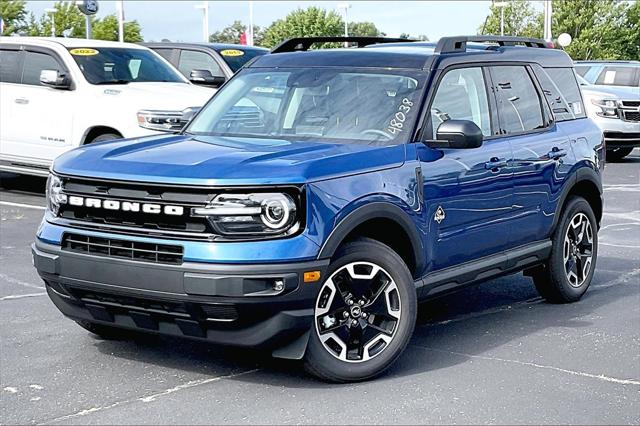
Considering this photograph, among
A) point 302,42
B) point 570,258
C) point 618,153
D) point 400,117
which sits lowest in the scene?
point 618,153

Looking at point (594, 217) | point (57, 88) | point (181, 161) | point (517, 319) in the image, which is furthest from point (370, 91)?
point (57, 88)

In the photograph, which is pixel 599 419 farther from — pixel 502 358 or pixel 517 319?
pixel 517 319

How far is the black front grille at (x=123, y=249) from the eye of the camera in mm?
5172

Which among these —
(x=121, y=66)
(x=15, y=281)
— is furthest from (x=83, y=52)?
(x=15, y=281)

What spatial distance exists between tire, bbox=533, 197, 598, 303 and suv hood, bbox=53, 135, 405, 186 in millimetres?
2041

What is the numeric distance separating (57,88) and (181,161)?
7.56 metres

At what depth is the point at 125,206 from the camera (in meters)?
5.32

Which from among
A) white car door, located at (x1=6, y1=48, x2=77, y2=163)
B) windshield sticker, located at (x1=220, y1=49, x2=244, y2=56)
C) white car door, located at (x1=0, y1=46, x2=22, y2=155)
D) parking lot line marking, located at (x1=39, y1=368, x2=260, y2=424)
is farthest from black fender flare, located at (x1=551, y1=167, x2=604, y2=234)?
windshield sticker, located at (x1=220, y1=49, x2=244, y2=56)

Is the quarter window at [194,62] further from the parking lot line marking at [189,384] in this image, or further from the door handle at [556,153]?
the parking lot line marking at [189,384]

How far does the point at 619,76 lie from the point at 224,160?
57.3 ft

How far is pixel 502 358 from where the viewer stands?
6.12 metres

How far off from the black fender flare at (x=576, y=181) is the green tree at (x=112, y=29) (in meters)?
52.8

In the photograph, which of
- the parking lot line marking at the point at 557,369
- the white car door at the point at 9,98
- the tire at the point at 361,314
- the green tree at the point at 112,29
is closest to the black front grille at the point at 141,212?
the tire at the point at 361,314

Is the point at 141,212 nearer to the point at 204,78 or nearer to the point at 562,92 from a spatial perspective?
the point at 562,92
